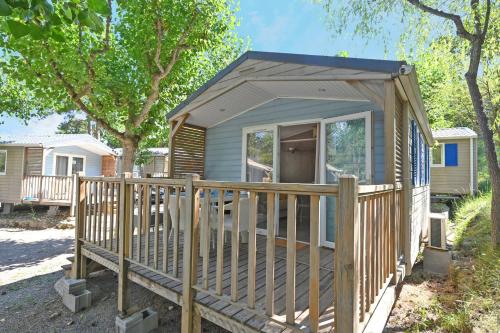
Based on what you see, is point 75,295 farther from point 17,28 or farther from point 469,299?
point 469,299

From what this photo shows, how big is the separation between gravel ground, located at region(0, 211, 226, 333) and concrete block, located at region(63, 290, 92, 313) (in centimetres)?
7

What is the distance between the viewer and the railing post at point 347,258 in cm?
175

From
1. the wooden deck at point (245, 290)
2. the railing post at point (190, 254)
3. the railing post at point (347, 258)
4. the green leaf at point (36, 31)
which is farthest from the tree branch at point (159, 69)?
the railing post at point (347, 258)

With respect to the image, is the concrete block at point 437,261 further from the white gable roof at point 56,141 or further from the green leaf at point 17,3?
the white gable roof at point 56,141

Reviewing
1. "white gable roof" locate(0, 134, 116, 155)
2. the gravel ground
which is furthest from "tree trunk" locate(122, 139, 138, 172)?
"white gable roof" locate(0, 134, 116, 155)

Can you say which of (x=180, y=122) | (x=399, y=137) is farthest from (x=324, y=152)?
(x=180, y=122)

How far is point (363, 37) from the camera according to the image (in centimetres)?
687

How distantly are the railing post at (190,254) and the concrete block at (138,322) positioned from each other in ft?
3.60

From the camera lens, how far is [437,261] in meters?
4.88

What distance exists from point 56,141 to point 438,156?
61.2 feet

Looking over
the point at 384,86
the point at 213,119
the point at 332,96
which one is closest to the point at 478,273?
the point at 384,86

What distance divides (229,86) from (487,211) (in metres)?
8.02

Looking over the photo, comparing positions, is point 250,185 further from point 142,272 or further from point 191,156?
point 191,156

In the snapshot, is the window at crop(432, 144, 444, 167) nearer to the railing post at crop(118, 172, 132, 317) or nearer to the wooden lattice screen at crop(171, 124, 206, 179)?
the wooden lattice screen at crop(171, 124, 206, 179)
